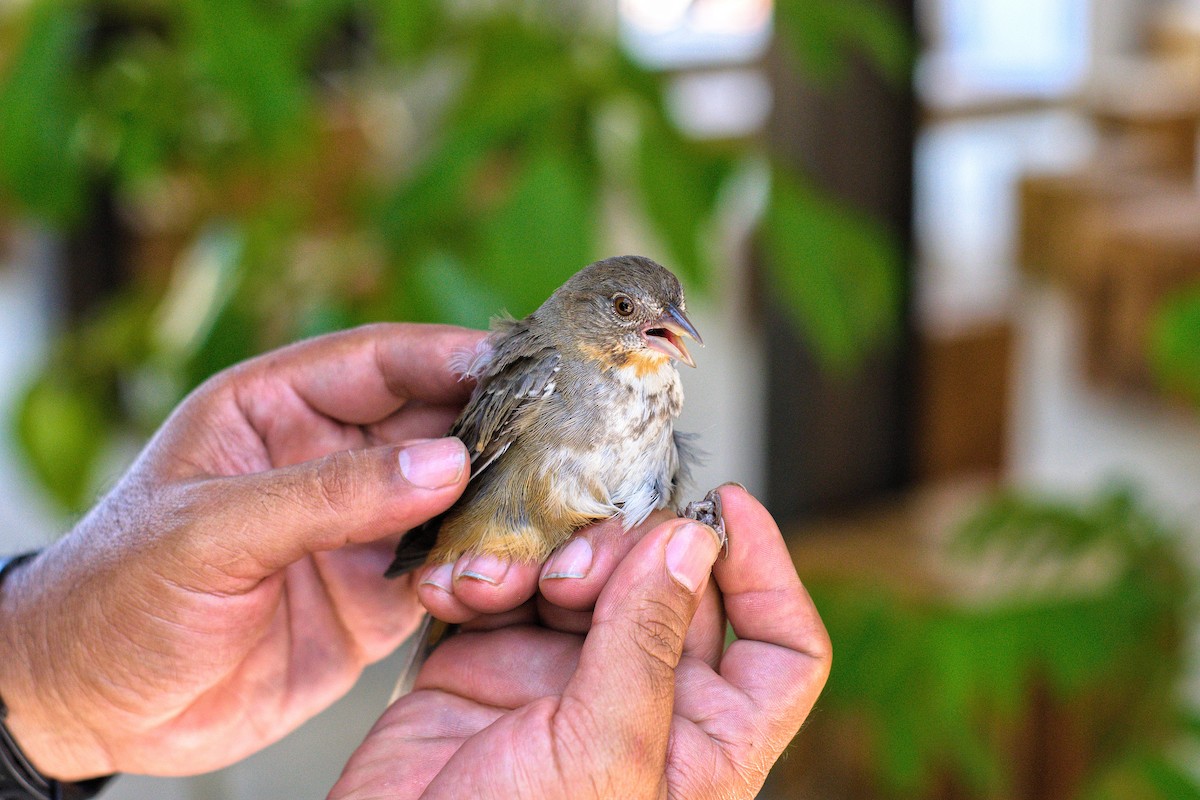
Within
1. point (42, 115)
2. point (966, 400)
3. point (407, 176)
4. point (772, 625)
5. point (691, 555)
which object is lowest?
point (966, 400)

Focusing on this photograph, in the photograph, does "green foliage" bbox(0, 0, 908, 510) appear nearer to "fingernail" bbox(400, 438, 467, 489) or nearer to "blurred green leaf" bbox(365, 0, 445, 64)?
"blurred green leaf" bbox(365, 0, 445, 64)

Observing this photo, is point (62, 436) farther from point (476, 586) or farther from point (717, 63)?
point (717, 63)

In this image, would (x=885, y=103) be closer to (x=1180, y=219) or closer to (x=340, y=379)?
(x=340, y=379)

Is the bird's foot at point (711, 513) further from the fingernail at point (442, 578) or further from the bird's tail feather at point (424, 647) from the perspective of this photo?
the bird's tail feather at point (424, 647)

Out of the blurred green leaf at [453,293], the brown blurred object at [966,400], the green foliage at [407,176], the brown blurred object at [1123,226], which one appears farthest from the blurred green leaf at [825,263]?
the brown blurred object at [1123,226]

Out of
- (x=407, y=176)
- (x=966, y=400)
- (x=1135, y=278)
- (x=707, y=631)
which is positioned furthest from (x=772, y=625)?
(x=1135, y=278)

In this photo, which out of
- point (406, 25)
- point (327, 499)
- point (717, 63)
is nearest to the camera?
point (327, 499)

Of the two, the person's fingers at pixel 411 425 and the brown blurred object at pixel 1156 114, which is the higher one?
the brown blurred object at pixel 1156 114
